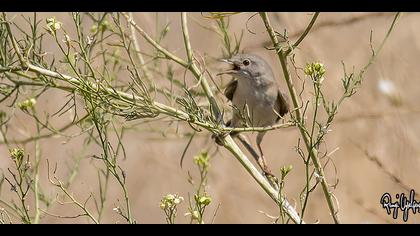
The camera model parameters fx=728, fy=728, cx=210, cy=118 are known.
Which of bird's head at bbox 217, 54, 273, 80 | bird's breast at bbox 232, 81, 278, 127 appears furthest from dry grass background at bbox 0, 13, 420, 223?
bird's breast at bbox 232, 81, 278, 127

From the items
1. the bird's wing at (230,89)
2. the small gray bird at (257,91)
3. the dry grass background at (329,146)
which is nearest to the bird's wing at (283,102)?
the small gray bird at (257,91)

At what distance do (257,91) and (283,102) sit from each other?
22 centimetres

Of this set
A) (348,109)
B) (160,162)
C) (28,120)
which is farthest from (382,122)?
(28,120)

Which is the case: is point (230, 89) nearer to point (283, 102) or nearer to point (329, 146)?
point (283, 102)

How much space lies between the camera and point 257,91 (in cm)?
562

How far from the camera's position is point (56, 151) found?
8422 mm

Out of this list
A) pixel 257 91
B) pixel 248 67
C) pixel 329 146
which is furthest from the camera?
pixel 329 146

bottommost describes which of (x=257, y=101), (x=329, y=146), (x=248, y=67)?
(x=257, y=101)

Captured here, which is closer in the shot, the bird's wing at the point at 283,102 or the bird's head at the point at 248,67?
the bird's head at the point at 248,67

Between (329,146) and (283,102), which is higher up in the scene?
(329,146)

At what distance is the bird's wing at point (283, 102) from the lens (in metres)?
5.60

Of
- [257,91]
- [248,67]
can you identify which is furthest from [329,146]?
[248,67]

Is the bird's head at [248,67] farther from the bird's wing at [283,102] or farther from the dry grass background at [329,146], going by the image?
the dry grass background at [329,146]
